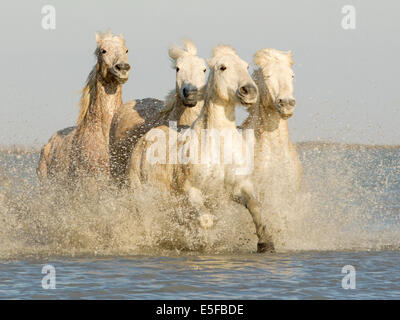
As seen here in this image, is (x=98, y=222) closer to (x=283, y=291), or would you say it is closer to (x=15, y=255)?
(x=15, y=255)

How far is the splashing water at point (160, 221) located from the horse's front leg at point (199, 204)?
210 mm

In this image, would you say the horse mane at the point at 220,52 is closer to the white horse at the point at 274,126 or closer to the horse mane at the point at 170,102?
the white horse at the point at 274,126

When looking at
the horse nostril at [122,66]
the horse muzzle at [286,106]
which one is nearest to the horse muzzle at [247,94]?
the horse muzzle at [286,106]

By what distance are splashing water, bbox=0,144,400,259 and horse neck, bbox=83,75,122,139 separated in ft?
3.76

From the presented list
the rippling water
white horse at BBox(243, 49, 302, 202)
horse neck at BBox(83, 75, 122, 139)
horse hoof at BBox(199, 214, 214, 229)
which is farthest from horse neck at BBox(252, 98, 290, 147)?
horse neck at BBox(83, 75, 122, 139)

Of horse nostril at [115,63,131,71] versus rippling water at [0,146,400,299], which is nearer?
rippling water at [0,146,400,299]

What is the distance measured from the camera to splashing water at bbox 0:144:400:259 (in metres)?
11.7

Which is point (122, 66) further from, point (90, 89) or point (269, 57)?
point (269, 57)

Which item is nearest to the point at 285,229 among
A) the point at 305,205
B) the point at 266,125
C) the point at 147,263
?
the point at 305,205

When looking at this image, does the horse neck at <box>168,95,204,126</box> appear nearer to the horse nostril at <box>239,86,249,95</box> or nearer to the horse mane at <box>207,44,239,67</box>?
the horse mane at <box>207,44,239,67</box>

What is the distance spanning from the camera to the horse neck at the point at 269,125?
1202cm

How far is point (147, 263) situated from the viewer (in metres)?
10.9

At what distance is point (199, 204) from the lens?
11016mm
